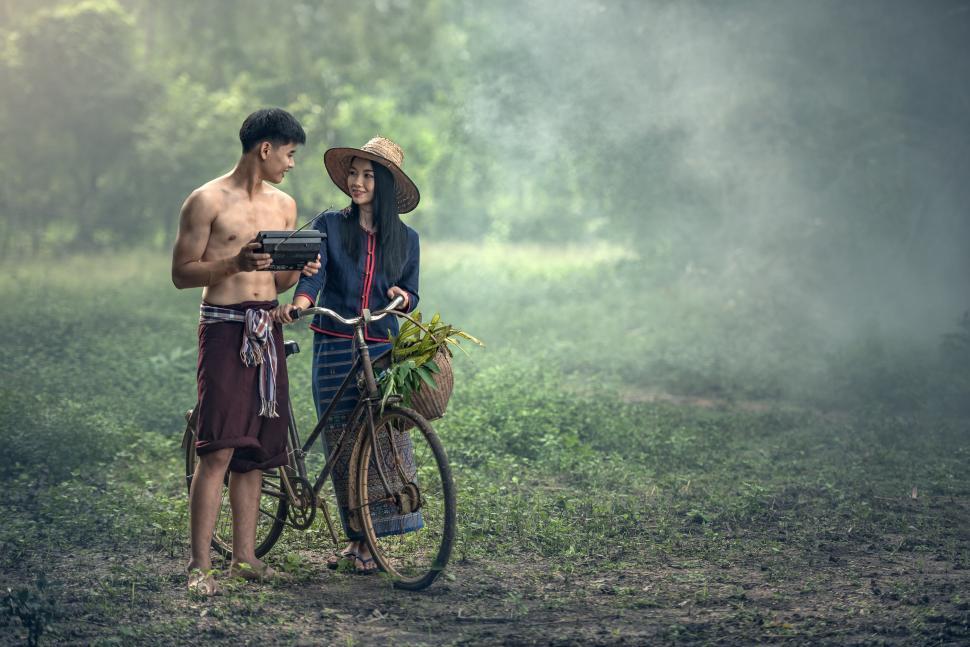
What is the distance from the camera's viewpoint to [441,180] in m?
38.3

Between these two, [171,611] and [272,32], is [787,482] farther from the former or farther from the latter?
[272,32]

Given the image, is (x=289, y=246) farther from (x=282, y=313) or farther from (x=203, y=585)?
(x=203, y=585)

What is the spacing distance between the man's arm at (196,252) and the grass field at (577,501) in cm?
134

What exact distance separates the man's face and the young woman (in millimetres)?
281

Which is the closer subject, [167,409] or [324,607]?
[324,607]

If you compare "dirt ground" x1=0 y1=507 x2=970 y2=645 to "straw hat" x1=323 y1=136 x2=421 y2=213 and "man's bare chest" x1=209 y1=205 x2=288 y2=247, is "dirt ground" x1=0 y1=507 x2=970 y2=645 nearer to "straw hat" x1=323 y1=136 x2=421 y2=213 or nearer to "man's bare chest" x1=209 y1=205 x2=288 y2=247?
"man's bare chest" x1=209 y1=205 x2=288 y2=247

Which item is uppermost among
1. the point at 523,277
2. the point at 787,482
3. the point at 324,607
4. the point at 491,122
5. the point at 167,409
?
the point at 491,122

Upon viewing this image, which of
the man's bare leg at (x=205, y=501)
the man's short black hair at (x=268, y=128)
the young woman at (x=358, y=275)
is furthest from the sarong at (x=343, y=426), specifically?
the man's short black hair at (x=268, y=128)

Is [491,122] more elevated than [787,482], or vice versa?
[491,122]

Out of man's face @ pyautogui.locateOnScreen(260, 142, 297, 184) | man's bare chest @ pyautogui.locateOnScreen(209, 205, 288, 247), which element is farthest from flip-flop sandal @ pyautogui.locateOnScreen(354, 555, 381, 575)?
man's face @ pyautogui.locateOnScreen(260, 142, 297, 184)

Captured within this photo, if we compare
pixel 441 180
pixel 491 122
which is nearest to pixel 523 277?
pixel 491 122

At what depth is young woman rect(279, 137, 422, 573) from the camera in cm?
481

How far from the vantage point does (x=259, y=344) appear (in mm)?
4539

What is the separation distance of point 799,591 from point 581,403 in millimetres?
4514
